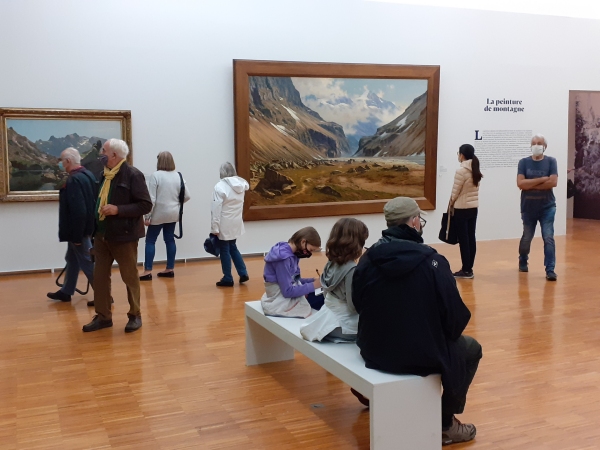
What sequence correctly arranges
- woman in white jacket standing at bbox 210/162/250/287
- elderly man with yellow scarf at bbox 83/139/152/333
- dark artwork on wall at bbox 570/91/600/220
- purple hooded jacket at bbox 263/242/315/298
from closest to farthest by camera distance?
purple hooded jacket at bbox 263/242/315/298 < elderly man with yellow scarf at bbox 83/139/152/333 < woman in white jacket standing at bbox 210/162/250/287 < dark artwork on wall at bbox 570/91/600/220

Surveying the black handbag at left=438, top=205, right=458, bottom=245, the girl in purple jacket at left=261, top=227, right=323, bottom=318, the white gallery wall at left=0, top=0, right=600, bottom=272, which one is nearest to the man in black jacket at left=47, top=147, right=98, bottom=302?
the girl in purple jacket at left=261, top=227, right=323, bottom=318

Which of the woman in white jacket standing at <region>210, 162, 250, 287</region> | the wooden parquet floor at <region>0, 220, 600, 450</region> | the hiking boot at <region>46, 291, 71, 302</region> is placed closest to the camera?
the wooden parquet floor at <region>0, 220, 600, 450</region>

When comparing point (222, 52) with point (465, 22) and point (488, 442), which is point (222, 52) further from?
point (488, 442)

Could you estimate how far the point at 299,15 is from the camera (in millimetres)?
11758

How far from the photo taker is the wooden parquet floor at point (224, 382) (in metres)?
4.33

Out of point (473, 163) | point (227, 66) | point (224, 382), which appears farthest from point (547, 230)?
point (224, 382)

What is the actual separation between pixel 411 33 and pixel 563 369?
28.1ft

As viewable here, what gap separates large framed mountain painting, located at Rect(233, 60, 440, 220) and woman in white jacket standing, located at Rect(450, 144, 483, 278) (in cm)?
323

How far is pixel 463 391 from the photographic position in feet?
13.4

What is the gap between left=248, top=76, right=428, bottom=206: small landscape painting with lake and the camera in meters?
11.7

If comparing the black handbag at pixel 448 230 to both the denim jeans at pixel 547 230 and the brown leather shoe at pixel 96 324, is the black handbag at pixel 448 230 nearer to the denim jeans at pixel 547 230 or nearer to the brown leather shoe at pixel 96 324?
the denim jeans at pixel 547 230

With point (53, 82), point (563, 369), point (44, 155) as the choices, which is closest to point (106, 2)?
point (53, 82)

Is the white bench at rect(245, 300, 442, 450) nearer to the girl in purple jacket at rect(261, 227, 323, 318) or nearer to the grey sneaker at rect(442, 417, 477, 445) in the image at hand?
the grey sneaker at rect(442, 417, 477, 445)

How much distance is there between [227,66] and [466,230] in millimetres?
4877
